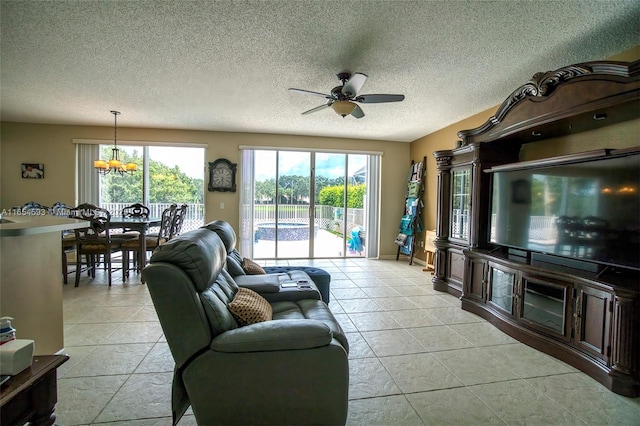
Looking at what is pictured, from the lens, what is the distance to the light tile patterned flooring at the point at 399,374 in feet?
5.70

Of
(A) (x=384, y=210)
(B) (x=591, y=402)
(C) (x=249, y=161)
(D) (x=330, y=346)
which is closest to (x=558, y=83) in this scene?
(B) (x=591, y=402)

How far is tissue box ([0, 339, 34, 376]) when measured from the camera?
3.52 feet

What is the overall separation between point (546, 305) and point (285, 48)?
3.23 meters

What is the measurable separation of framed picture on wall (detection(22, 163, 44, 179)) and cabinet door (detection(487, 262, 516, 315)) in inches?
290

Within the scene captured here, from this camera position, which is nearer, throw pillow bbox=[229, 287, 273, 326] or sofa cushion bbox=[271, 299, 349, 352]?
throw pillow bbox=[229, 287, 273, 326]

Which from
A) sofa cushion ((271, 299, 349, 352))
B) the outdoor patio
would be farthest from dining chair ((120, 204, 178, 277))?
sofa cushion ((271, 299, 349, 352))

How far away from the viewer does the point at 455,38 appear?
2383mm

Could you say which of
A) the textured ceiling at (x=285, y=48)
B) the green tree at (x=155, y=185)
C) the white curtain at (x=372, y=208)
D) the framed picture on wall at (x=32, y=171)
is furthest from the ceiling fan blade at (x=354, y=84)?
the framed picture on wall at (x=32, y=171)

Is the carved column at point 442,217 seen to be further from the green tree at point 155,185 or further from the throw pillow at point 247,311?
the green tree at point 155,185

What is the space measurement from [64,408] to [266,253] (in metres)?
4.40

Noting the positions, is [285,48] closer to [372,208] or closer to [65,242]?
[65,242]

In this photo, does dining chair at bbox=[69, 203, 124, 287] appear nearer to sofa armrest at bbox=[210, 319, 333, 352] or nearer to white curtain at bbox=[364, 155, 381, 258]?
sofa armrest at bbox=[210, 319, 333, 352]

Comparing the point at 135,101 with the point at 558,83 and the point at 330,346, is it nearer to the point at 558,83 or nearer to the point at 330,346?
the point at 330,346

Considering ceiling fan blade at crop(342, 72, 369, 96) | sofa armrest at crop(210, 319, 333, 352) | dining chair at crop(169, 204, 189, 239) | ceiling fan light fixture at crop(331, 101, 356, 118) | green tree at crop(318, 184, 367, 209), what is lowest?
sofa armrest at crop(210, 319, 333, 352)
